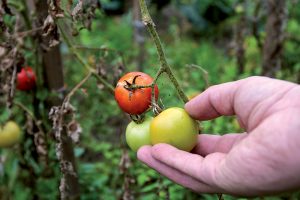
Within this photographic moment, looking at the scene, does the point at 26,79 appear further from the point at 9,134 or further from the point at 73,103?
the point at 73,103

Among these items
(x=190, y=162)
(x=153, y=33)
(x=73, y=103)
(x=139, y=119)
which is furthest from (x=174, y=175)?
(x=73, y=103)

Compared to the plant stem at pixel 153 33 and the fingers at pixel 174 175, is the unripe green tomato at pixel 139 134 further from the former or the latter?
the plant stem at pixel 153 33

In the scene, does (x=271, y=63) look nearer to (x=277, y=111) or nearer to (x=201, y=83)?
(x=201, y=83)

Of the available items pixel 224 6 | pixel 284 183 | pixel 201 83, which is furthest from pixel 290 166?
pixel 224 6

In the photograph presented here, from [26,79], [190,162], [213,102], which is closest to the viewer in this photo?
[190,162]

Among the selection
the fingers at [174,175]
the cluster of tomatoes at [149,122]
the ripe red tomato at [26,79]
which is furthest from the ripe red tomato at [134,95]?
the ripe red tomato at [26,79]

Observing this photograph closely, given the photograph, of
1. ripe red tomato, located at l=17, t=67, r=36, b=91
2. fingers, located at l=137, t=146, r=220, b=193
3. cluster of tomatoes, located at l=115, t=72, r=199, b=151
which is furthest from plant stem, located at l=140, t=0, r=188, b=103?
ripe red tomato, located at l=17, t=67, r=36, b=91
